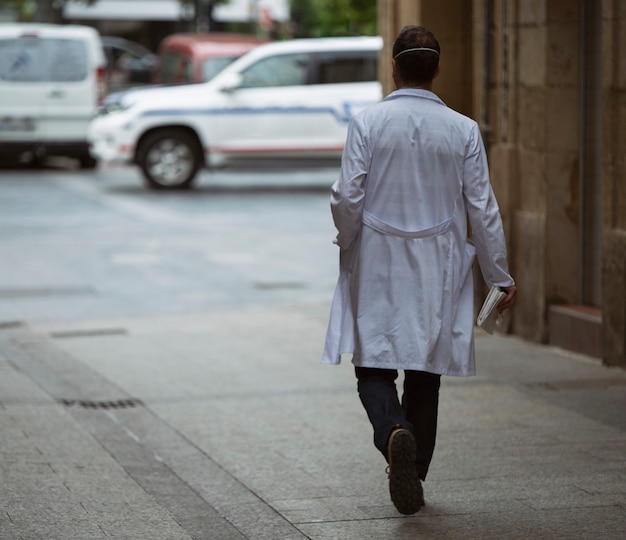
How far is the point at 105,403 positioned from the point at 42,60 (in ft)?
53.7

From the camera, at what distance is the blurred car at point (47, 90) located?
22.8m

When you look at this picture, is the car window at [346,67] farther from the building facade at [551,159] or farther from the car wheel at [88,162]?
the building facade at [551,159]

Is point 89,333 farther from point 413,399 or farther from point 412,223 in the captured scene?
point 412,223

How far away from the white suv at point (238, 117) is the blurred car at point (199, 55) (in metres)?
1.08

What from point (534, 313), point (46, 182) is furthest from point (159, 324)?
point (46, 182)

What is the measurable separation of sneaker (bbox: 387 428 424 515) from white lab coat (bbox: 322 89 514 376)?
1.09 ft

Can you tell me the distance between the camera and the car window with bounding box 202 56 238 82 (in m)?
22.8

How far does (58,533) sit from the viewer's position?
5.00 meters

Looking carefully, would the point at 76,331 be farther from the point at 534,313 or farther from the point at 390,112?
the point at 390,112

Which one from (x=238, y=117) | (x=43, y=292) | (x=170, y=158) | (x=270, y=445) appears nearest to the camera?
(x=270, y=445)

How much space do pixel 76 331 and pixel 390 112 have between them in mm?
5274

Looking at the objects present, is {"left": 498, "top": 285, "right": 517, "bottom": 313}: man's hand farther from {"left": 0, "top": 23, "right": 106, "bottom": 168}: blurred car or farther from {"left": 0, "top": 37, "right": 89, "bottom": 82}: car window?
{"left": 0, "top": 37, "right": 89, "bottom": 82}: car window

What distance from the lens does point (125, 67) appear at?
3925cm

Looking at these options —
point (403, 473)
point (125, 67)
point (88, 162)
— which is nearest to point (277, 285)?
point (403, 473)
